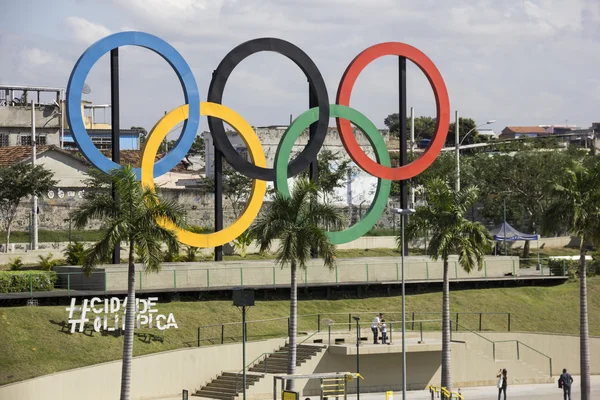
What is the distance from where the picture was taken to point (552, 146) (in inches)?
4050

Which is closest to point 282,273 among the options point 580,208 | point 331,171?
point 580,208

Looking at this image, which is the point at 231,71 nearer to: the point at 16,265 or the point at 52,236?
the point at 16,265

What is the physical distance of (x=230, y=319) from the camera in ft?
A: 159

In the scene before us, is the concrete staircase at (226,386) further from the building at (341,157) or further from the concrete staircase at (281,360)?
the building at (341,157)

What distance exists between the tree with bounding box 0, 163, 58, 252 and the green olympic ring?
58.9 feet

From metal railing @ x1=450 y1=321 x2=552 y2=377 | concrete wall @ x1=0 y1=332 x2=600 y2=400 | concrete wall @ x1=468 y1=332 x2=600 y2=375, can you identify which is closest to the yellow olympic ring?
concrete wall @ x1=0 y1=332 x2=600 y2=400

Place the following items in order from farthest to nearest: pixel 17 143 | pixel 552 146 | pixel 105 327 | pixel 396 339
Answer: pixel 552 146 → pixel 17 143 → pixel 396 339 → pixel 105 327

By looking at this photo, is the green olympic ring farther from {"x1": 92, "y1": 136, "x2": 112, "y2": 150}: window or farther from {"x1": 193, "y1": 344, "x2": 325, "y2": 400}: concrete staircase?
{"x1": 92, "y1": 136, "x2": 112, "y2": 150}: window

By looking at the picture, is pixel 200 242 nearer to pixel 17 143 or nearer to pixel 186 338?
pixel 186 338

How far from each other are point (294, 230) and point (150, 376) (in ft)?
28.7

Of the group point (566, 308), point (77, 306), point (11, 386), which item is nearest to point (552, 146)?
point (566, 308)

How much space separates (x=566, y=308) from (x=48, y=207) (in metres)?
33.3

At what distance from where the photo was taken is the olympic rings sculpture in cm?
4709

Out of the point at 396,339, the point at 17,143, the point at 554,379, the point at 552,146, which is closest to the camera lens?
the point at 396,339
